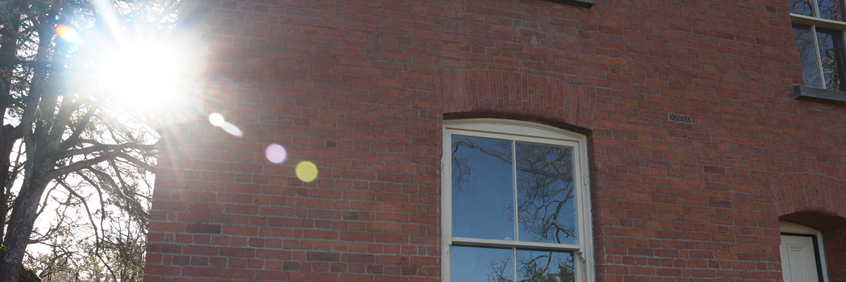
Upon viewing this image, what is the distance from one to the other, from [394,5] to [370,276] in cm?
209

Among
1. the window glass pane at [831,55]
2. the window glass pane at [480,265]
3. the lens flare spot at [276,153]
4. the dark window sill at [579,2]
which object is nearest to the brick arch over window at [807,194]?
the window glass pane at [831,55]

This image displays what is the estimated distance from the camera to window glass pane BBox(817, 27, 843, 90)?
6.10 meters

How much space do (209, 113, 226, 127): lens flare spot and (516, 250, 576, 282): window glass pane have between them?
7.47 feet

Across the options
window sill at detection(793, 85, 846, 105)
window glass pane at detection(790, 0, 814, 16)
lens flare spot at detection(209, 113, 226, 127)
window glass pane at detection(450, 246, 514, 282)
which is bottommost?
window glass pane at detection(450, 246, 514, 282)

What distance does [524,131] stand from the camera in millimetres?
4820

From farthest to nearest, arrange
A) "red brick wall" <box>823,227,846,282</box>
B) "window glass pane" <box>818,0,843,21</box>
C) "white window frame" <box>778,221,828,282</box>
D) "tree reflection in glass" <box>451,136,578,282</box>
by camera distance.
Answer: "window glass pane" <box>818,0,843,21</box> → "white window frame" <box>778,221,828,282</box> → "red brick wall" <box>823,227,846,282</box> → "tree reflection in glass" <box>451,136,578,282</box>

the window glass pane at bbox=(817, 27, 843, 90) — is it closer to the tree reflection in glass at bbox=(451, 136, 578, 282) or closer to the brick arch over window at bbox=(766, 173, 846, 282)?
the brick arch over window at bbox=(766, 173, 846, 282)

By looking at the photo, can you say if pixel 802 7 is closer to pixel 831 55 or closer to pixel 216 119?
pixel 831 55

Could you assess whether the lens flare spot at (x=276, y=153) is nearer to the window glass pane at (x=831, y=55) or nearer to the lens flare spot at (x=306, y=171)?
the lens flare spot at (x=306, y=171)

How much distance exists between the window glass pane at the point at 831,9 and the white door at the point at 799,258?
2334mm

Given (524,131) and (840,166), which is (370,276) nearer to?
(524,131)

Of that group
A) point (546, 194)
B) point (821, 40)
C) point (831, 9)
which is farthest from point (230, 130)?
point (831, 9)

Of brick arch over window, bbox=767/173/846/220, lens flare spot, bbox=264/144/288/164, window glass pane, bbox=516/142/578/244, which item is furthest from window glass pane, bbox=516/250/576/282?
brick arch over window, bbox=767/173/846/220

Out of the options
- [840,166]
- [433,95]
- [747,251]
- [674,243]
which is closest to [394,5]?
Answer: [433,95]
